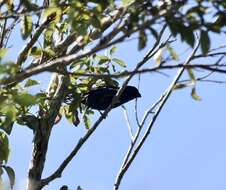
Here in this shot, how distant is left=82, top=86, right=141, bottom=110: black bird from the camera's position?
3809 mm

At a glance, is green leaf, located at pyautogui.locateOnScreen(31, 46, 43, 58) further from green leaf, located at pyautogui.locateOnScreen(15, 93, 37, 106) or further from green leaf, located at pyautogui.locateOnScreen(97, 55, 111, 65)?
green leaf, located at pyautogui.locateOnScreen(15, 93, 37, 106)

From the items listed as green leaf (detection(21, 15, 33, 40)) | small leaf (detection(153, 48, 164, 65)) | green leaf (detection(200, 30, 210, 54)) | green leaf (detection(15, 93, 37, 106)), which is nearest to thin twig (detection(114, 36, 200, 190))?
small leaf (detection(153, 48, 164, 65))

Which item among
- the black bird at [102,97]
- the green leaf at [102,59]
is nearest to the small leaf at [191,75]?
the black bird at [102,97]

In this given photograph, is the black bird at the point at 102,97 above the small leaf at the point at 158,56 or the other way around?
above

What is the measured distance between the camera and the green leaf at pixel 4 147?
329cm

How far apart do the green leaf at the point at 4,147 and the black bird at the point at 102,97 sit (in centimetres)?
61

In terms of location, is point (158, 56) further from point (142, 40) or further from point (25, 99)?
point (25, 99)

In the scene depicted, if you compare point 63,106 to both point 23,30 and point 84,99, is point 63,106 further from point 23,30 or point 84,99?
A: point 23,30

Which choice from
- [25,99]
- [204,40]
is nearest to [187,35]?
[204,40]

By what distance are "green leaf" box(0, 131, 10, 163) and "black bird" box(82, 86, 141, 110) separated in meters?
0.61

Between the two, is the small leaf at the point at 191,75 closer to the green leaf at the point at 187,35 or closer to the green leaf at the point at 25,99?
the green leaf at the point at 187,35

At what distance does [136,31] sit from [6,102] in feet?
1.70

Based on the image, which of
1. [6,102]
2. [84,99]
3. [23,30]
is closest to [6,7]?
[23,30]

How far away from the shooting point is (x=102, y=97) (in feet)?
12.5
